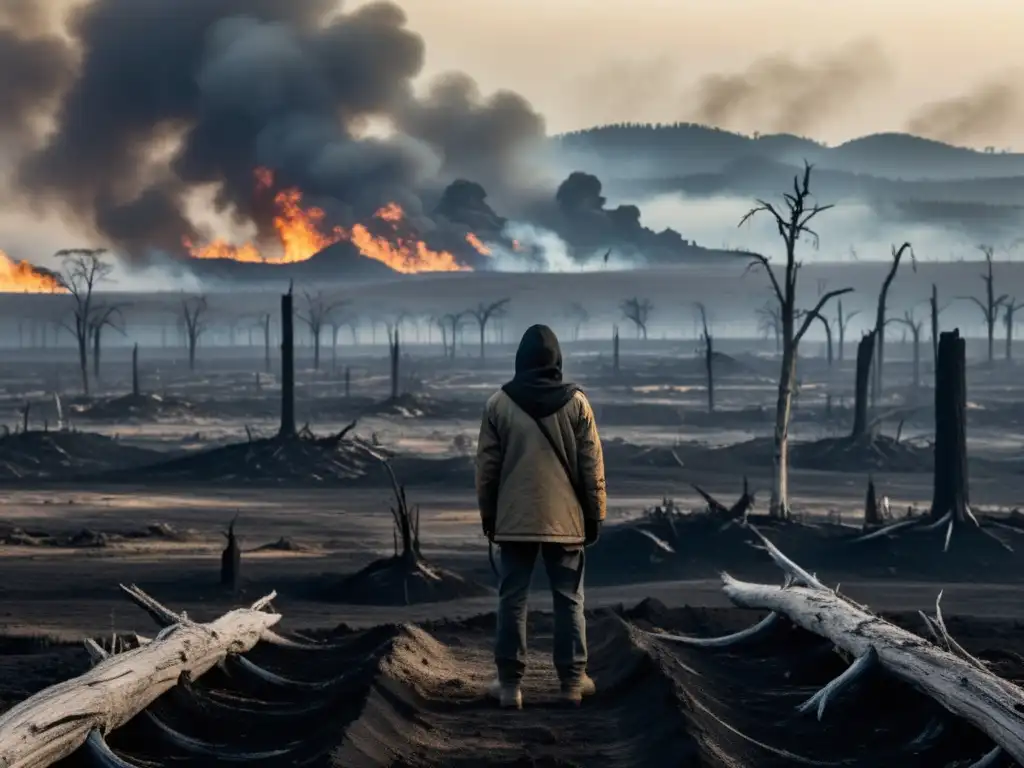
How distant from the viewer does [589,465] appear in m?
10.2

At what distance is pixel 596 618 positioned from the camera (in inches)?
657

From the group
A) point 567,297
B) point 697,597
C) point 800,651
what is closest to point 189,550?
point 697,597

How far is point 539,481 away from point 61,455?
42037 millimetres

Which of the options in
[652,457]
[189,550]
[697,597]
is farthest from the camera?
[652,457]

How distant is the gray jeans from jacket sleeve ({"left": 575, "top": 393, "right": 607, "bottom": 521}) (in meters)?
0.28

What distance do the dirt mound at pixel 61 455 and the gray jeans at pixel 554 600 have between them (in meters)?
37.9

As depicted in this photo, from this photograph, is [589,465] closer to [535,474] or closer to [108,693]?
[535,474]

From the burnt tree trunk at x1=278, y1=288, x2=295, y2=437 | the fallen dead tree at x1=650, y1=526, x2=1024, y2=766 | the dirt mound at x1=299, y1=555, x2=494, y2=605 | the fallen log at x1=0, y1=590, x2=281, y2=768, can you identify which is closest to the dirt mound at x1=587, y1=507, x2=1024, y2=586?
the dirt mound at x1=299, y1=555, x2=494, y2=605

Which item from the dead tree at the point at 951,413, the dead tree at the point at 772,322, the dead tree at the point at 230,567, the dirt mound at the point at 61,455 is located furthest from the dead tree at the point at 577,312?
the dead tree at the point at 230,567

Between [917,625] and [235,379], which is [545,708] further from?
[235,379]

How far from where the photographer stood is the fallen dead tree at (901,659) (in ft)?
28.6

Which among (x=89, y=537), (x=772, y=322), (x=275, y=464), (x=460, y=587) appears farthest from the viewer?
(x=772, y=322)

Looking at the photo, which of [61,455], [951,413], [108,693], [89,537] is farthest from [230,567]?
[61,455]

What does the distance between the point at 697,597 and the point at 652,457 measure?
93.9 ft
